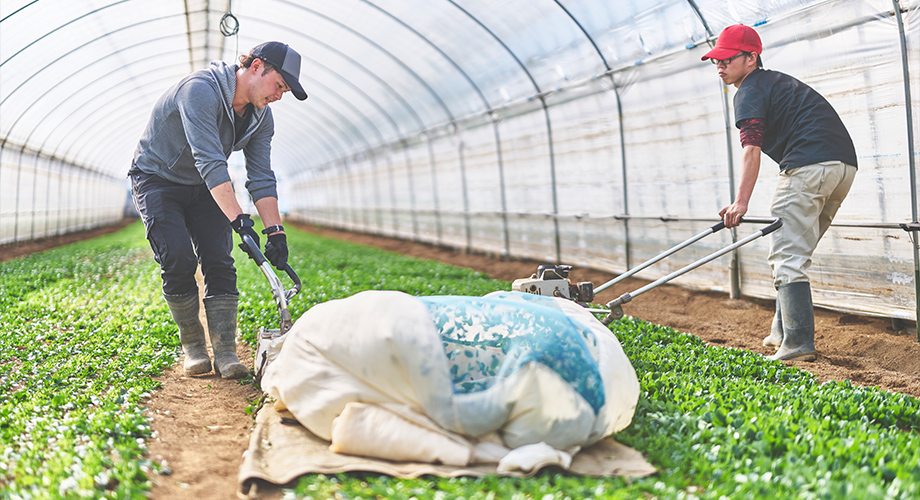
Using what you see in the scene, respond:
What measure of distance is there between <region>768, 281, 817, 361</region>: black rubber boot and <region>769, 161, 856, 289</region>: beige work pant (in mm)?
67

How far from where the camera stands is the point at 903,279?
5.54m

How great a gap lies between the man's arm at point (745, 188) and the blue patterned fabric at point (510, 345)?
1.84m

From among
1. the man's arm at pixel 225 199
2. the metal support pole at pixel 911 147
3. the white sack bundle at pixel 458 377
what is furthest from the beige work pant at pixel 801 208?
the man's arm at pixel 225 199

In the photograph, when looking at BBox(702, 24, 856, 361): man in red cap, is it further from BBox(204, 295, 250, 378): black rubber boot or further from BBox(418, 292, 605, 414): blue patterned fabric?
BBox(204, 295, 250, 378): black rubber boot

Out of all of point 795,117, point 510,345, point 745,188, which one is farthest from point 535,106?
point 510,345

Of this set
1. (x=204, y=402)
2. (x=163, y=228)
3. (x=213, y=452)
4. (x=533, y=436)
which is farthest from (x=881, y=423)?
(x=163, y=228)

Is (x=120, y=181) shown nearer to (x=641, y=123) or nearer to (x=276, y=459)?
(x=641, y=123)

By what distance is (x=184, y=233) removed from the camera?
4375 mm

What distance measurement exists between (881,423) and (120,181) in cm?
3711

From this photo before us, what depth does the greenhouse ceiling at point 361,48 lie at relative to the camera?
8.62 meters

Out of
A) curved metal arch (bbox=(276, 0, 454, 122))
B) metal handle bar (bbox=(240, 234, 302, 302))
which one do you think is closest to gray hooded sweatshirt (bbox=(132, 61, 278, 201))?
metal handle bar (bbox=(240, 234, 302, 302))

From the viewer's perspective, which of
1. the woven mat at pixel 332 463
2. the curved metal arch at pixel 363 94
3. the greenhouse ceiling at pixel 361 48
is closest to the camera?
the woven mat at pixel 332 463

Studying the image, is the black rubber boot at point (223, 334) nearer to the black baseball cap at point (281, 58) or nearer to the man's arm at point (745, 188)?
the black baseball cap at point (281, 58)

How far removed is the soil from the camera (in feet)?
9.72
